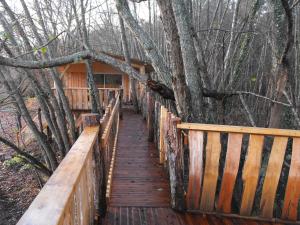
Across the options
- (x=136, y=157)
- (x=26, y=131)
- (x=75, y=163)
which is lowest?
(x=26, y=131)

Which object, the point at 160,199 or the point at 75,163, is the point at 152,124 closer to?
the point at 160,199

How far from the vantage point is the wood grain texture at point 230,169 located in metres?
3.23


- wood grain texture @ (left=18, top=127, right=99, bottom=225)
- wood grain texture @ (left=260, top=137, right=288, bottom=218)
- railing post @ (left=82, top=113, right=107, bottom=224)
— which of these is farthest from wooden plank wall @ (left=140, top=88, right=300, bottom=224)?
wood grain texture @ (left=18, top=127, right=99, bottom=225)

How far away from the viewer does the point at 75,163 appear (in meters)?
1.98

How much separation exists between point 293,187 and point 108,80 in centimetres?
1714

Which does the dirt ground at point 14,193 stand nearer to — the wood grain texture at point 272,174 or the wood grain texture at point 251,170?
the wood grain texture at point 251,170

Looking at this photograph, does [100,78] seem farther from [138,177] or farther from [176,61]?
[176,61]

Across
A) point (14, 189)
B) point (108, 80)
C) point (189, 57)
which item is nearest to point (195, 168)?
point (189, 57)

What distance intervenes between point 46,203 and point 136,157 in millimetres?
4970

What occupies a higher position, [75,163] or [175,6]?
[175,6]

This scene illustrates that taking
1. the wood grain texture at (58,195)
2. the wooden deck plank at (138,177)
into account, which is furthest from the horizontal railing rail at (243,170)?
the wood grain texture at (58,195)

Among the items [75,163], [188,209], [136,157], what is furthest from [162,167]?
[75,163]

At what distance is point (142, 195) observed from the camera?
414 cm

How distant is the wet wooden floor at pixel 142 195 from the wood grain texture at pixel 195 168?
0.20 meters
